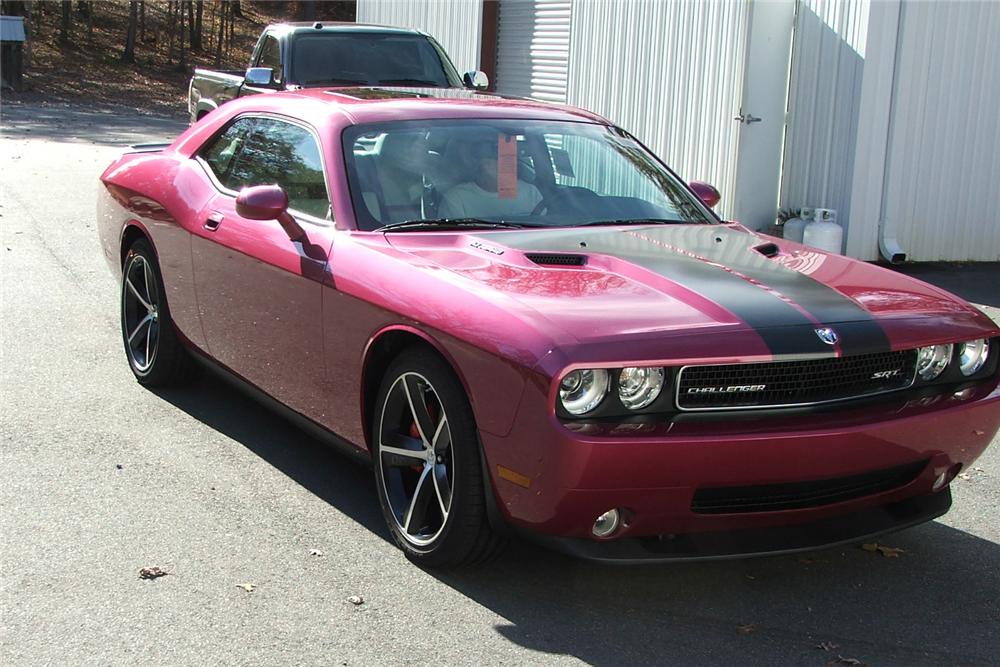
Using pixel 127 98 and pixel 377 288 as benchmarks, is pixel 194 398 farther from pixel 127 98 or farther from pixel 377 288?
pixel 127 98

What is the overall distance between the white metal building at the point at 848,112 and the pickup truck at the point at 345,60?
7.05ft

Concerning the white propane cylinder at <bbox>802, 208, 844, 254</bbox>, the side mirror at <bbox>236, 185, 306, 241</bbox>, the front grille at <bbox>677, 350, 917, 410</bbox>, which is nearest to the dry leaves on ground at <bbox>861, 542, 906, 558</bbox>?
the front grille at <bbox>677, 350, 917, 410</bbox>

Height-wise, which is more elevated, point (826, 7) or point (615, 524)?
point (826, 7)

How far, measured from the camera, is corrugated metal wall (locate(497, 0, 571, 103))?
15273mm

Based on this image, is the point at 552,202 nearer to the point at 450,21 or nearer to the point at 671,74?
the point at 671,74

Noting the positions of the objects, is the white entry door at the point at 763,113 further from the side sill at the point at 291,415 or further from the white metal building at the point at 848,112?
the side sill at the point at 291,415

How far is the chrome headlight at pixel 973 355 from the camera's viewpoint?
4.41 metres

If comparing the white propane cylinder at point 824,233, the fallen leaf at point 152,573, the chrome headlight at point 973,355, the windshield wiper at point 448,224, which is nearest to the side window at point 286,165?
the windshield wiper at point 448,224

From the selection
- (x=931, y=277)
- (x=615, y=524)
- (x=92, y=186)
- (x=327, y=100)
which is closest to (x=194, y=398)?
(x=327, y=100)

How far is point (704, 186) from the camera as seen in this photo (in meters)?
5.98

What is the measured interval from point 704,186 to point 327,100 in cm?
177

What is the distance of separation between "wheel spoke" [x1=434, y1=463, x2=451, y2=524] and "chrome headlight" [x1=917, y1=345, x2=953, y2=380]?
Answer: 1605 mm

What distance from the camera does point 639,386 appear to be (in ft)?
12.4

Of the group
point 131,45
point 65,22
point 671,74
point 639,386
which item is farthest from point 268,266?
point 65,22
